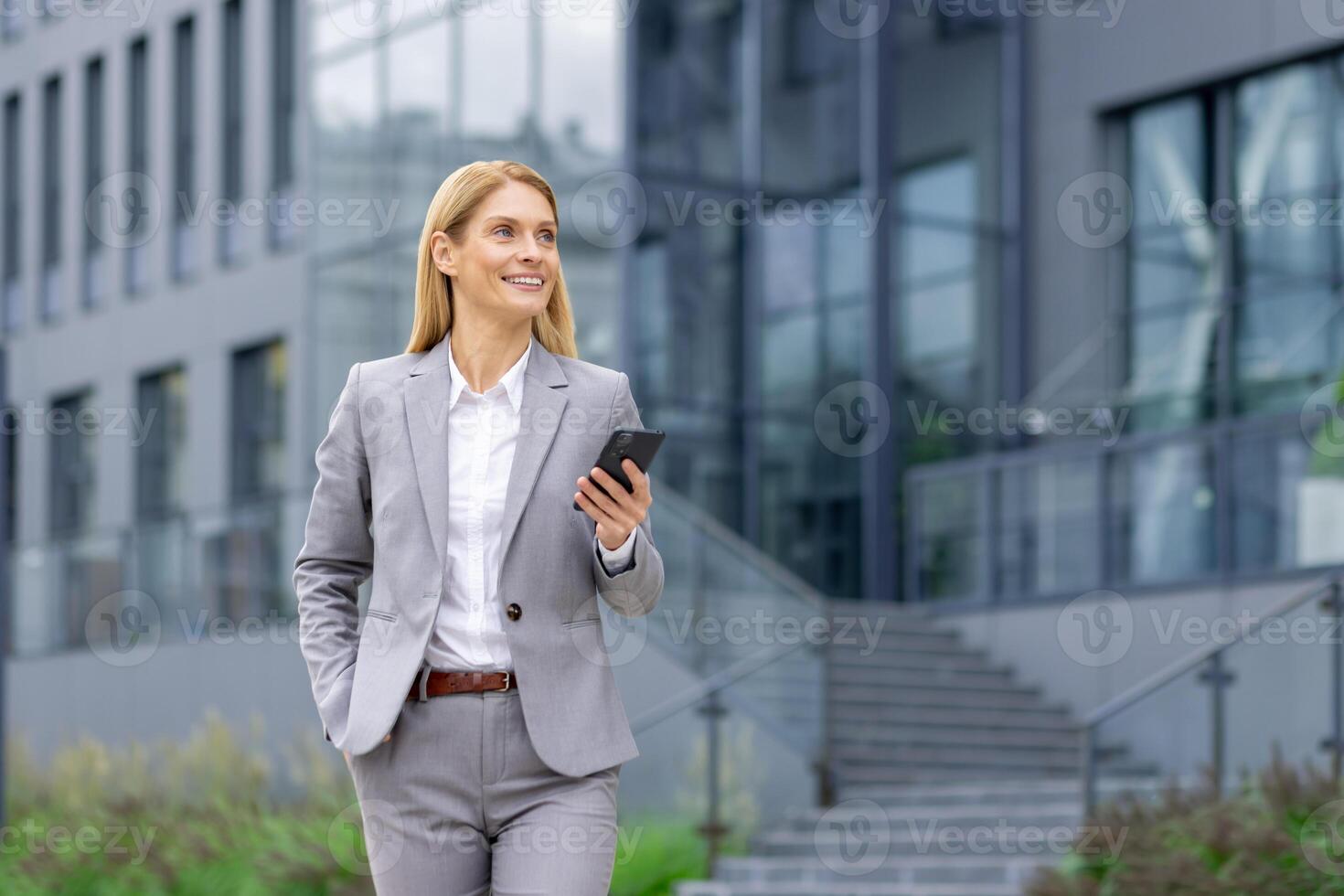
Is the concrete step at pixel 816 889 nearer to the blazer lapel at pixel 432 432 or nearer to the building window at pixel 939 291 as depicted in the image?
the blazer lapel at pixel 432 432

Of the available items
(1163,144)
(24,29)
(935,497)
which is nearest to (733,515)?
(935,497)

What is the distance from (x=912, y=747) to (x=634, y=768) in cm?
274

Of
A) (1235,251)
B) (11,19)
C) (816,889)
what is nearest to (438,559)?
(816,889)

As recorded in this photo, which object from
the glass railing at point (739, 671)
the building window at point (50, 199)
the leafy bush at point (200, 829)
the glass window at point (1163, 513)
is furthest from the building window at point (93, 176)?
the glass window at point (1163, 513)

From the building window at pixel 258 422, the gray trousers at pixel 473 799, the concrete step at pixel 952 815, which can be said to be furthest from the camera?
the building window at pixel 258 422

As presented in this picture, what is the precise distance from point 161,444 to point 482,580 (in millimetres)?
21749

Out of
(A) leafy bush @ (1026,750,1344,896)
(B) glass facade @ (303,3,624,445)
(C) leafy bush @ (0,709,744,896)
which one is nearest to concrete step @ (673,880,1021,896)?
(C) leafy bush @ (0,709,744,896)

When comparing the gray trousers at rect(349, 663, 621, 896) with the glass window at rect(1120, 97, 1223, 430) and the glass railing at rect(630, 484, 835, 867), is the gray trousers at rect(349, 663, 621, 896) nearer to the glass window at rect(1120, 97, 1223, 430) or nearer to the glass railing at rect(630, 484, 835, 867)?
the glass railing at rect(630, 484, 835, 867)

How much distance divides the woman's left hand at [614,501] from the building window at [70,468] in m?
23.4

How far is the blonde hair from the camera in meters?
3.66

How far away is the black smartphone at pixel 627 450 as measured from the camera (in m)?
3.37

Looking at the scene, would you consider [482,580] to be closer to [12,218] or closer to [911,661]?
[911,661]

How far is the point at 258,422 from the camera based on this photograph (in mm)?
22734

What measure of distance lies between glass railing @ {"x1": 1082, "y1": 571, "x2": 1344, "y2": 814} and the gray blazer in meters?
7.13
